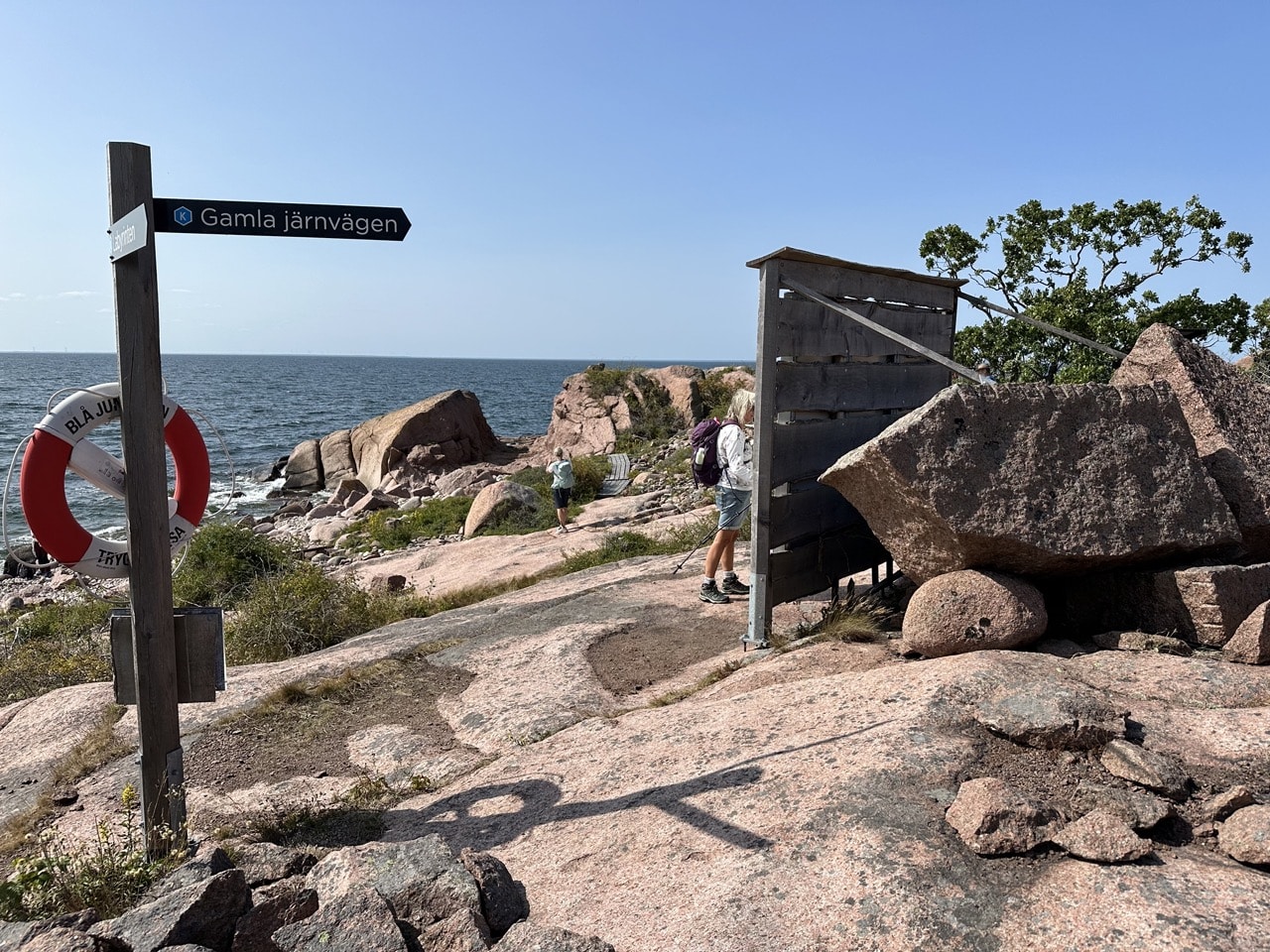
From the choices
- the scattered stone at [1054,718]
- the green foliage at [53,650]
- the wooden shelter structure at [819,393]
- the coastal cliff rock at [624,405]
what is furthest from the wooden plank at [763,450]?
the coastal cliff rock at [624,405]

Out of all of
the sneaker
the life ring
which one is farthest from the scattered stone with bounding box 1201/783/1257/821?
the sneaker

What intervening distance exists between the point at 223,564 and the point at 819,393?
11.6 meters

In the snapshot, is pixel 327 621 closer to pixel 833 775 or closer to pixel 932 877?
pixel 833 775

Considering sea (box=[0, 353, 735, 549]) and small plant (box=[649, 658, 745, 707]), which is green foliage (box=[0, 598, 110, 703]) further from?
small plant (box=[649, 658, 745, 707])

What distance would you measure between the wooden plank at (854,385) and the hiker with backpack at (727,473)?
2.61 ft

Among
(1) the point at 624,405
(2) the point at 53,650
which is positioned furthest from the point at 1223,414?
(1) the point at 624,405

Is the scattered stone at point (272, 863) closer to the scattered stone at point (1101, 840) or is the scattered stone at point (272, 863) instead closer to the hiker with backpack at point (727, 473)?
the scattered stone at point (1101, 840)

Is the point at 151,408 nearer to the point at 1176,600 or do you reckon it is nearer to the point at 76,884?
the point at 76,884

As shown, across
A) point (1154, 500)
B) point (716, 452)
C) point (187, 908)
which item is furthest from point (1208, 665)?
point (187, 908)

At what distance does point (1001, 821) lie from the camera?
3.22 metres

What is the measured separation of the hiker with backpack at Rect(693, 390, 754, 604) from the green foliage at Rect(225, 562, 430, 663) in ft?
12.5

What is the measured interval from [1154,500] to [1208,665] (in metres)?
0.98

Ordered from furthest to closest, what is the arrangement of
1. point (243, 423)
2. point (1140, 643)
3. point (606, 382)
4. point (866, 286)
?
1. point (243, 423)
2. point (606, 382)
3. point (866, 286)
4. point (1140, 643)

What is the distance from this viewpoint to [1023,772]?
3721 millimetres
